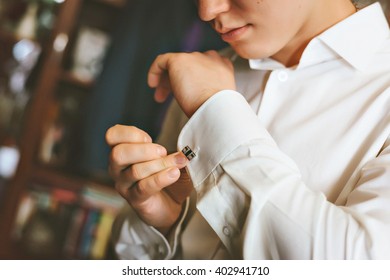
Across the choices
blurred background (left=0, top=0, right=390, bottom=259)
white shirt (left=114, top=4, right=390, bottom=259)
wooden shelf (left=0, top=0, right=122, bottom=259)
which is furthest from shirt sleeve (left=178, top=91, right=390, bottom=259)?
wooden shelf (left=0, top=0, right=122, bottom=259)

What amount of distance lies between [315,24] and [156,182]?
324 millimetres

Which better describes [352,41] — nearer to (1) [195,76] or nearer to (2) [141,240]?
(1) [195,76]

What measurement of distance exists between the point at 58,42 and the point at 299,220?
59.5 inches

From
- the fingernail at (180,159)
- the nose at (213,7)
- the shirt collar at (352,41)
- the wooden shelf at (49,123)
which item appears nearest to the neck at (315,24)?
the shirt collar at (352,41)

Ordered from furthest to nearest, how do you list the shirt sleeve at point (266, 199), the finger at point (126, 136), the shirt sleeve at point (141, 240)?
the shirt sleeve at point (141, 240) < the finger at point (126, 136) < the shirt sleeve at point (266, 199)

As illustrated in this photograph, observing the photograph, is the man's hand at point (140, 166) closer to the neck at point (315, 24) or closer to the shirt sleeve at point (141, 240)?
the shirt sleeve at point (141, 240)

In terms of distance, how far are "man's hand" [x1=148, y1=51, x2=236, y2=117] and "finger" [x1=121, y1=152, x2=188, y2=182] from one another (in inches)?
2.3

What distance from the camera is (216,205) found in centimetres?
48

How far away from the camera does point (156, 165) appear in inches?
19.6

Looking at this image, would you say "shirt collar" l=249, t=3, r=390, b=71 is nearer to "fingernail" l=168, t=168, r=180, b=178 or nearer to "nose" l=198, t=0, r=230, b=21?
"nose" l=198, t=0, r=230, b=21

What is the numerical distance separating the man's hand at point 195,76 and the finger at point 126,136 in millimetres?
64

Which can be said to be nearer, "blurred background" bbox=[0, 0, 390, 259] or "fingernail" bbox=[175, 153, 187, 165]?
"fingernail" bbox=[175, 153, 187, 165]

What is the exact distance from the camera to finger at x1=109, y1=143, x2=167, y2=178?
498mm

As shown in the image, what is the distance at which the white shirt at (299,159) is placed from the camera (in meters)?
0.42
